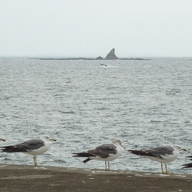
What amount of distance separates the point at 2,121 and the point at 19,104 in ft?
46.7

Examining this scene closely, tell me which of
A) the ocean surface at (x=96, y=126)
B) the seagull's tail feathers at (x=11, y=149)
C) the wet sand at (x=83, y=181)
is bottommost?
the ocean surface at (x=96, y=126)

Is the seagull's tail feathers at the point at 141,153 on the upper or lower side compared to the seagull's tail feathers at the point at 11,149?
lower

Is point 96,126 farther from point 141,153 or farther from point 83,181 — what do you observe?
point 83,181

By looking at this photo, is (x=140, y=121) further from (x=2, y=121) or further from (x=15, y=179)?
(x=15, y=179)

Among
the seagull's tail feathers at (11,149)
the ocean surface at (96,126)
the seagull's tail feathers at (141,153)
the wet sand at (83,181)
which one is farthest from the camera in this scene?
the ocean surface at (96,126)

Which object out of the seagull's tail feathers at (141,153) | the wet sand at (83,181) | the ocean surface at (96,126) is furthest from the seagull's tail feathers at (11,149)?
the ocean surface at (96,126)

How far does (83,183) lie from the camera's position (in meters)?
8.60

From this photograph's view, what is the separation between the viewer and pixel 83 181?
880cm

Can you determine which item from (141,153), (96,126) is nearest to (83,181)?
(141,153)

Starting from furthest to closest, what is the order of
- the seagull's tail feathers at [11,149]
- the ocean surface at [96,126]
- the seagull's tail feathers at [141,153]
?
the ocean surface at [96,126]
the seagull's tail feathers at [11,149]
the seagull's tail feathers at [141,153]

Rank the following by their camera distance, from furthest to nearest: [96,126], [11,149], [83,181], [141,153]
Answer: [96,126] → [11,149] → [141,153] → [83,181]

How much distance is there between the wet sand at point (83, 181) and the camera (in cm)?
809

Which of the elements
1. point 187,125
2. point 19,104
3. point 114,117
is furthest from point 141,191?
point 19,104

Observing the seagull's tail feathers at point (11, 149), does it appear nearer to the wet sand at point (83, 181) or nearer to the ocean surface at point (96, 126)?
the wet sand at point (83, 181)
